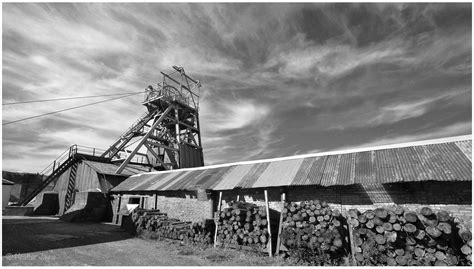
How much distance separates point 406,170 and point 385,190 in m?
0.95

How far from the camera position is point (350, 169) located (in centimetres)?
985

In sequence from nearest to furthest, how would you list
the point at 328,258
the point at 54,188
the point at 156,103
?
1. the point at 328,258
2. the point at 54,188
3. the point at 156,103

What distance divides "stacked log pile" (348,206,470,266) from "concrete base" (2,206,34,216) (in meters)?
24.9

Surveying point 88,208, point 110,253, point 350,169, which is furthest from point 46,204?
point 350,169

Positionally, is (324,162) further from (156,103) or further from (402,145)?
(156,103)

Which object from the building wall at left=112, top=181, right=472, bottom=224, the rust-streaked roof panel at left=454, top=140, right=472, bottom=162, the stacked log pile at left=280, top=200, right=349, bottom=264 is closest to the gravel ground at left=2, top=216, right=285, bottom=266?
the stacked log pile at left=280, top=200, right=349, bottom=264

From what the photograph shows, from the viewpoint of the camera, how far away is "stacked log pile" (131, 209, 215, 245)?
33.7 ft

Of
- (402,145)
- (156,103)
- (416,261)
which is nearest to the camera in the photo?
A: (416,261)

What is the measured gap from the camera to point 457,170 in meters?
7.67

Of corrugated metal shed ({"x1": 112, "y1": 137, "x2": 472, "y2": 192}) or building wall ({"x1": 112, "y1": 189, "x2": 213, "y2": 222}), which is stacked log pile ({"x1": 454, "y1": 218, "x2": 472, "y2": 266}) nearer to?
corrugated metal shed ({"x1": 112, "y1": 137, "x2": 472, "y2": 192})

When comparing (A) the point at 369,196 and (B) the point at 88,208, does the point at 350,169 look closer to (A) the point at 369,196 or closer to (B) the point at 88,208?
(A) the point at 369,196

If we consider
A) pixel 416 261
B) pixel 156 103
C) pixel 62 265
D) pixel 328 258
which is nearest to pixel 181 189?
pixel 62 265

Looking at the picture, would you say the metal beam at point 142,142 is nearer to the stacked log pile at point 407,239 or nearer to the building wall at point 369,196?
the building wall at point 369,196

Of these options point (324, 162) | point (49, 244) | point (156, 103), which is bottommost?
point (49, 244)
